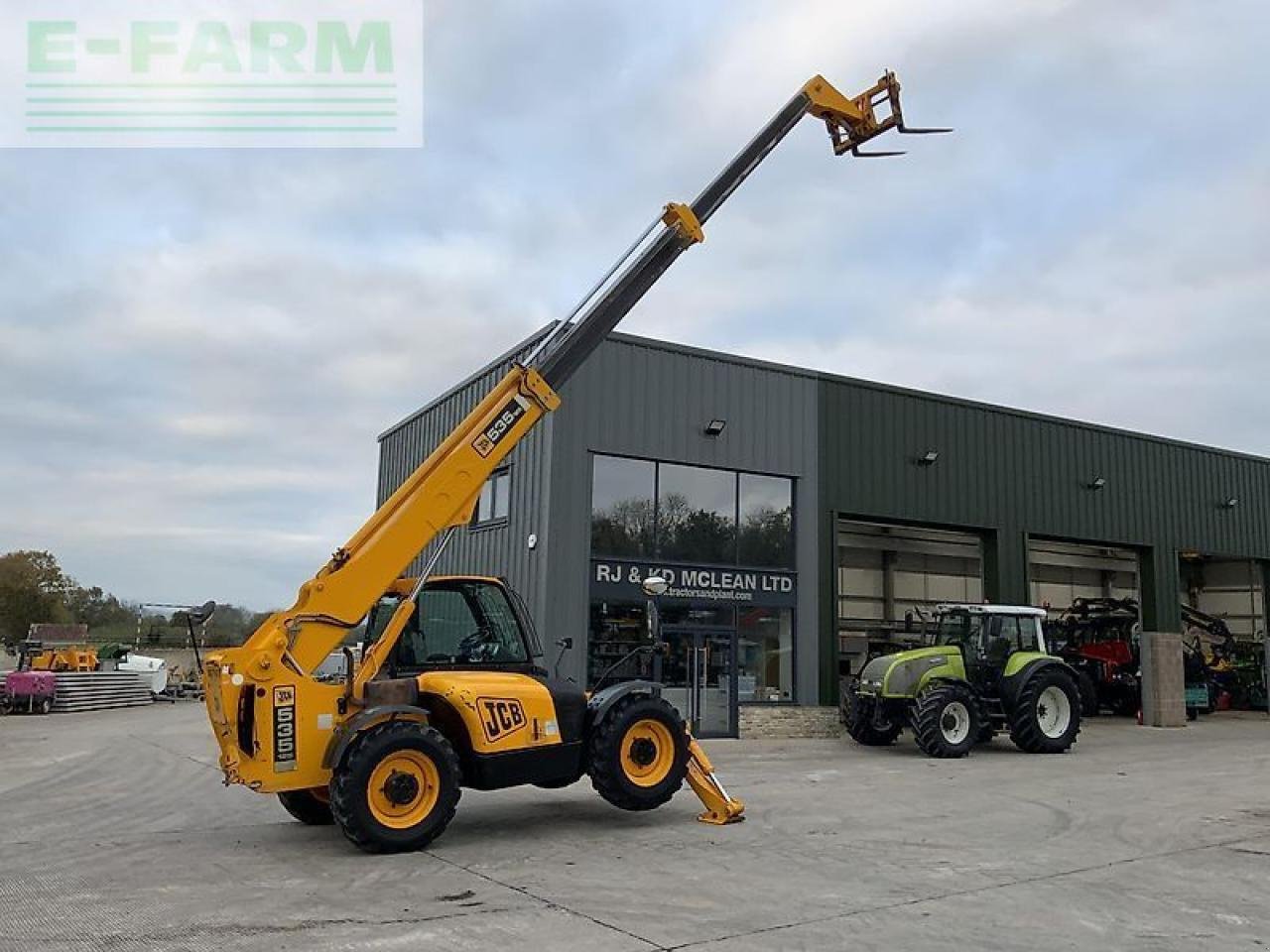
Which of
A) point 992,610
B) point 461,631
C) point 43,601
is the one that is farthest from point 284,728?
point 43,601

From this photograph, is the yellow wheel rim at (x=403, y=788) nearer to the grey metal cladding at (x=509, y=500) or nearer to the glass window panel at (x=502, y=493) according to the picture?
the grey metal cladding at (x=509, y=500)

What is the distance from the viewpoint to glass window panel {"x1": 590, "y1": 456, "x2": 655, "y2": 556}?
18.1 meters

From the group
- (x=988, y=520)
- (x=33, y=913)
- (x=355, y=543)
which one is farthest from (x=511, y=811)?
(x=988, y=520)

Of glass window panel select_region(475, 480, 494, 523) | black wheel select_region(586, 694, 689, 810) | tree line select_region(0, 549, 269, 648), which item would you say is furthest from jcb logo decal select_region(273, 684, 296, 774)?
tree line select_region(0, 549, 269, 648)

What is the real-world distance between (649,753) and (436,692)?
2.18 metres

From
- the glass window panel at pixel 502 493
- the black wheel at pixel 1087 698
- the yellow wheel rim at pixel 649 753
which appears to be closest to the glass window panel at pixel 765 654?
the glass window panel at pixel 502 493

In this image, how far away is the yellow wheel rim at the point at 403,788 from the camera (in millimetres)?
8320

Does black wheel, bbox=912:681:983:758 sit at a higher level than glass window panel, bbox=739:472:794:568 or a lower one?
lower

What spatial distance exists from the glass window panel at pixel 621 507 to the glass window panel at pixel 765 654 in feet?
8.09

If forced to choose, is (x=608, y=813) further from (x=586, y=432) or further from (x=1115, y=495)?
(x=1115, y=495)

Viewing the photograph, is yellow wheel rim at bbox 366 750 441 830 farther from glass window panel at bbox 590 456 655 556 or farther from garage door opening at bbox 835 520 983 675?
garage door opening at bbox 835 520 983 675

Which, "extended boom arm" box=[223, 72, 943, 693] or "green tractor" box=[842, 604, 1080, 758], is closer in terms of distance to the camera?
"extended boom arm" box=[223, 72, 943, 693]

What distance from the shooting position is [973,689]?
56.0 ft

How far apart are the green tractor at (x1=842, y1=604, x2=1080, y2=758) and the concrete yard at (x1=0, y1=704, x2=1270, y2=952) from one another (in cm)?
274
